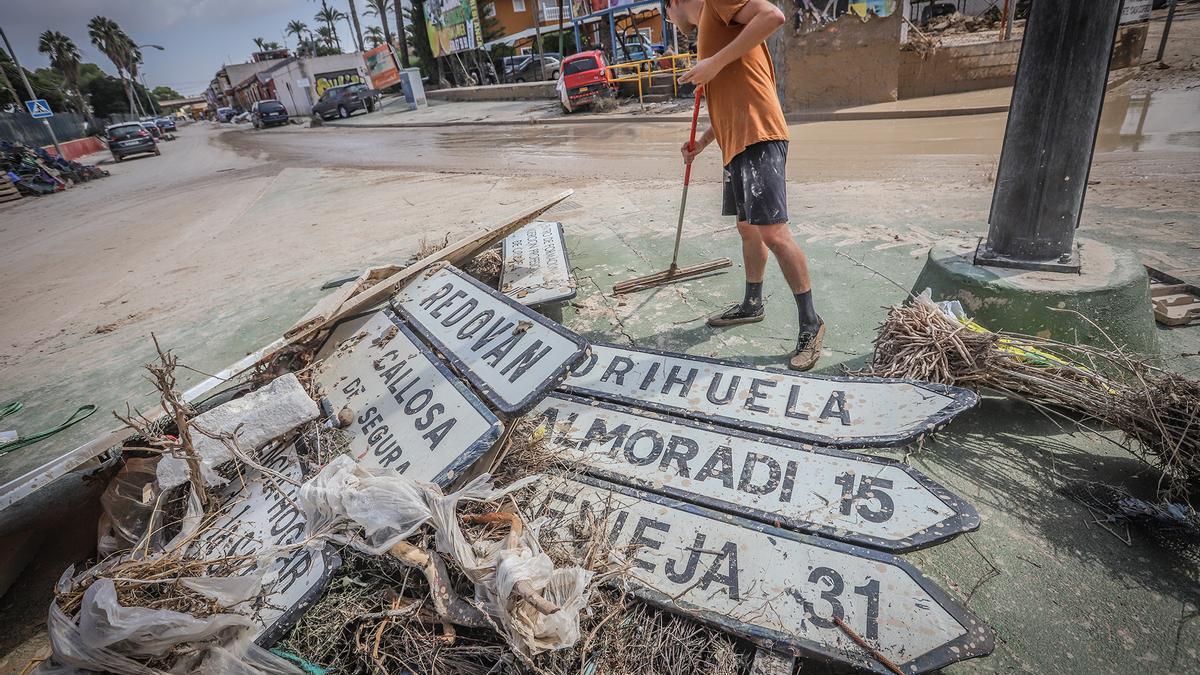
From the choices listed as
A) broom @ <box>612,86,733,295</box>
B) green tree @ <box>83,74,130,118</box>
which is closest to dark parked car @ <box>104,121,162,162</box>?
broom @ <box>612,86,733,295</box>

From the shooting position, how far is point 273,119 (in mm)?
32875

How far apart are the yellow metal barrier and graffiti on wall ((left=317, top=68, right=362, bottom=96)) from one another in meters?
30.4

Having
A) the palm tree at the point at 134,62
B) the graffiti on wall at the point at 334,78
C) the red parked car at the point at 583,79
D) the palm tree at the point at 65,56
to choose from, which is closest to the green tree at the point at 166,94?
the palm tree at the point at 134,62

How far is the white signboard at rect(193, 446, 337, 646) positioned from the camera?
171cm

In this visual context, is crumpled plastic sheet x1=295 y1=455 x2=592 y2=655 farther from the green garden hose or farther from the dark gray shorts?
the green garden hose

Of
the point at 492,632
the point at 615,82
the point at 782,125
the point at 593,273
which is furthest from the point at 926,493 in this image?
the point at 615,82

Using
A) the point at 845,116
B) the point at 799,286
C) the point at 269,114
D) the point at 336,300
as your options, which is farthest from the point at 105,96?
the point at 799,286

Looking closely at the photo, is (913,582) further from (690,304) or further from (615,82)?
(615,82)

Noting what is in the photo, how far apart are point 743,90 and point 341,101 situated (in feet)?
108

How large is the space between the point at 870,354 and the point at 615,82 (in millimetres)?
17209

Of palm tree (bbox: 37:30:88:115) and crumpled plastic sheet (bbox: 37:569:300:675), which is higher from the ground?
palm tree (bbox: 37:30:88:115)

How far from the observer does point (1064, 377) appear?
2.13 metres

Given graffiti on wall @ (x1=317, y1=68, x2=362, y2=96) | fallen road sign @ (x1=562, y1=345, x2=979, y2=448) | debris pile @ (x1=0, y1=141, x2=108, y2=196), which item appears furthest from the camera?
graffiti on wall @ (x1=317, y1=68, x2=362, y2=96)

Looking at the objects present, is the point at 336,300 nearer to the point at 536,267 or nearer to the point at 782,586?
the point at 536,267
